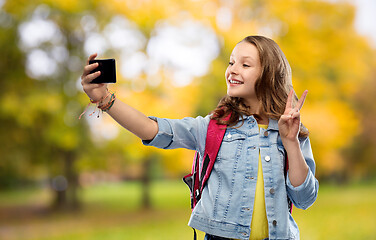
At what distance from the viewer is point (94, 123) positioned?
20.0 feet

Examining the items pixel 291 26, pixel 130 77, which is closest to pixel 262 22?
pixel 291 26

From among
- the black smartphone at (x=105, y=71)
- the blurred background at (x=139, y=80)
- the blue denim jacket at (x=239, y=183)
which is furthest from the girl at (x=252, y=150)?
the blurred background at (x=139, y=80)

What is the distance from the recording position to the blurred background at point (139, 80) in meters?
5.53

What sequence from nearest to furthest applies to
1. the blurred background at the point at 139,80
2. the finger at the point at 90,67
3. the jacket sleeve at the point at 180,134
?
the finger at the point at 90,67 → the jacket sleeve at the point at 180,134 → the blurred background at the point at 139,80

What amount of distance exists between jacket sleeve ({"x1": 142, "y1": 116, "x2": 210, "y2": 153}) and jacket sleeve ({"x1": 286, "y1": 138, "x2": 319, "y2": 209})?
0.85ft

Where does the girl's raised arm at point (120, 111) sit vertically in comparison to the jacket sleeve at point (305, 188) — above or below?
above

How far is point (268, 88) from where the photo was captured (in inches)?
44.8

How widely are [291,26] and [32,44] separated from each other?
13.1ft

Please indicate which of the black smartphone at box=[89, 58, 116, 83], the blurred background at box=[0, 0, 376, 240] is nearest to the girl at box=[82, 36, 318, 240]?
the black smartphone at box=[89, 58, 116, 83]

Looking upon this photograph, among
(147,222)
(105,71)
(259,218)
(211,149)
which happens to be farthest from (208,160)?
(147,222)

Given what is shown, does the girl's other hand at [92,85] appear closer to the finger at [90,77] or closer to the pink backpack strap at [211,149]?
the finger at [90,77]

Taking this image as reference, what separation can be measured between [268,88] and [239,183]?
283mm

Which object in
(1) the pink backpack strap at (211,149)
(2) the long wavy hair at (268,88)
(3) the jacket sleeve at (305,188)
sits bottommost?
(3) the jacket sleeve at (305,188)

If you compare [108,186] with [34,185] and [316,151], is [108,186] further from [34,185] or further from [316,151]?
[316,151]
